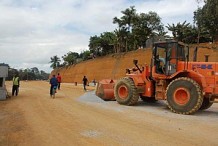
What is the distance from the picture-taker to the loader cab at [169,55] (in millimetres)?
14359

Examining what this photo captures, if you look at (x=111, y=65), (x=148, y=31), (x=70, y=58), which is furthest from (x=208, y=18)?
(x=70, y=58)

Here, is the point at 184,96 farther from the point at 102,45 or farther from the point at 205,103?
the point at 102,45

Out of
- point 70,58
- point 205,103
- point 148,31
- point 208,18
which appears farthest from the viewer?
point 70,58

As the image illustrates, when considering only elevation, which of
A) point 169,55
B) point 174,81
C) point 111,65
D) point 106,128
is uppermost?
→ point 111,65

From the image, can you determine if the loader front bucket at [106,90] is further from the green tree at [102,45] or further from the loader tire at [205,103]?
the green tree at [102,45]

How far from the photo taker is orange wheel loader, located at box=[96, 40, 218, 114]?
514 inches

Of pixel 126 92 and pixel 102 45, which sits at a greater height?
pixel 102 45

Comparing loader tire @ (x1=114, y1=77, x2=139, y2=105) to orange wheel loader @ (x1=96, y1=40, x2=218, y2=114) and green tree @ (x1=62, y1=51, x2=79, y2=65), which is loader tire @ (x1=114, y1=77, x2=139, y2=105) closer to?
orange wheel loader @ (x1=96, y1=40, x2=218, y2=114)

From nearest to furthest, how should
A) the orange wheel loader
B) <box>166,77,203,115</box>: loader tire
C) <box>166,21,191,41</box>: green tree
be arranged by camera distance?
<box>166,77,203,115</box>: loader tire → the orange wheel loader → <box>166,21,191,41</box>: green tree

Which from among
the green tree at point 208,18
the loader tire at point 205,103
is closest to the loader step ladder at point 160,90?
the loader tire at point 205,103

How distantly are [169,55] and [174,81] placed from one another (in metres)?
1.38

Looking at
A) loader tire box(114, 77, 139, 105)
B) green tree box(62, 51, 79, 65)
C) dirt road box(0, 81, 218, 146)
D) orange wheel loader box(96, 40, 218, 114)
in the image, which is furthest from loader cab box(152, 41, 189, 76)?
green tree box(62, 51, 79, 65)

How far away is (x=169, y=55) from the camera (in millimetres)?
14500

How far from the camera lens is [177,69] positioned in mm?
14258
